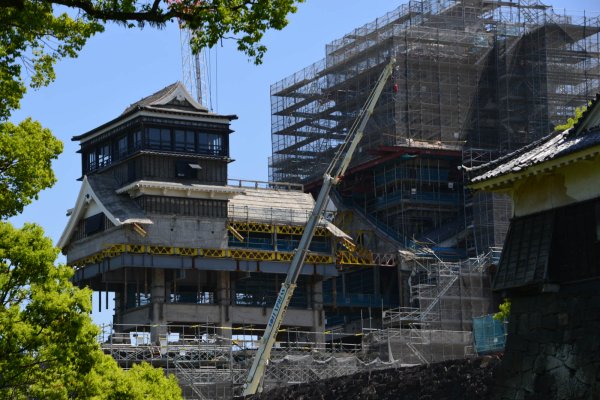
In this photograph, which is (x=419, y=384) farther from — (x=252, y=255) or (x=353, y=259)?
(x=353, y=259)

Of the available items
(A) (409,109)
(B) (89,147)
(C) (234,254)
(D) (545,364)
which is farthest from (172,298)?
(D) (545,364)

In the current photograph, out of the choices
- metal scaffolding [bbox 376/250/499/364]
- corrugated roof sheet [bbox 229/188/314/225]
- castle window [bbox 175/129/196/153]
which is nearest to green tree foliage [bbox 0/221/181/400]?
metal scaffolding [bbox 376/250/499/364]

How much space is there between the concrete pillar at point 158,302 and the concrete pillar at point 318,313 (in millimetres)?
14447

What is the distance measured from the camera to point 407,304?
411ft

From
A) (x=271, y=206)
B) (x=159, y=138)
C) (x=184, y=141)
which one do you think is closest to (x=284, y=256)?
(x=271, y=206)

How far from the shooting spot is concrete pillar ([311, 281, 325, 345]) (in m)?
122

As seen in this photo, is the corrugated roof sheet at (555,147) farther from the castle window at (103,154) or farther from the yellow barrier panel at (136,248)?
the castle window at (103,154)

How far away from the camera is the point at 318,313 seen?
123625mm

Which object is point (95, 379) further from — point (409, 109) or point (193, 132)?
point (409, 109)

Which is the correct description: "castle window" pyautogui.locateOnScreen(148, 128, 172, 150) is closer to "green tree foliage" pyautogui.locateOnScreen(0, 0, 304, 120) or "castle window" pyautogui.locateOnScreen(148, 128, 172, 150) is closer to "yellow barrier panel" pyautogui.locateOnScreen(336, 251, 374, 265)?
"yellow barrier panel" pyautogui.locateOnScreen(336, 251, 374, 265)

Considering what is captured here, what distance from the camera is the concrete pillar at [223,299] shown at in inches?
4607

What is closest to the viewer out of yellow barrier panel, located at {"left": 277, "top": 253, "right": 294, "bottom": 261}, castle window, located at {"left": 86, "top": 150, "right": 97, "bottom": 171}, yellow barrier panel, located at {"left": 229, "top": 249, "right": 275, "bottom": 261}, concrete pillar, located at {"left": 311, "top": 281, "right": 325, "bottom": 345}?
yellow barrier panel, located at {"left": 229, "top": 249, "right": 275, "bottom": 261}

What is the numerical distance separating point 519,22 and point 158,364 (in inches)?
2240

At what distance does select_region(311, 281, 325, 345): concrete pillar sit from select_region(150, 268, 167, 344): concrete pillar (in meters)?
14.4
